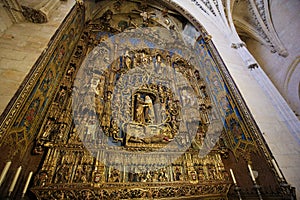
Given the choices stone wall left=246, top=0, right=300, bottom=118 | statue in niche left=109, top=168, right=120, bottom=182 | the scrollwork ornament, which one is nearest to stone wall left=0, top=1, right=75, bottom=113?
the scrollwork ornament

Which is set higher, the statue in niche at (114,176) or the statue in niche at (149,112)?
the statue in niche at (149,112)

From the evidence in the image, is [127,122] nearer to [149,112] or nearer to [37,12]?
[149,112]

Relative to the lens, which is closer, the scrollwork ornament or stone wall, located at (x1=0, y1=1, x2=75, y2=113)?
stone wall, located at (x1=0, y1=1, x2=75, y2=113)

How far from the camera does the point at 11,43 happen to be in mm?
2828

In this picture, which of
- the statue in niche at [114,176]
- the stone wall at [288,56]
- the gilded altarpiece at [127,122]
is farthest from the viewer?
the stone wall at [288,56]

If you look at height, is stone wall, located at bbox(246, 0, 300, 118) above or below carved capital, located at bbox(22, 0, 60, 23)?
above

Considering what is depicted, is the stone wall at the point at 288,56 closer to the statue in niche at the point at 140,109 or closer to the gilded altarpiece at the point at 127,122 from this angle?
the gilded altarpiece at the point at 127,122

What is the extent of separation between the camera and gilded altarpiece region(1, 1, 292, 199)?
2.49 m

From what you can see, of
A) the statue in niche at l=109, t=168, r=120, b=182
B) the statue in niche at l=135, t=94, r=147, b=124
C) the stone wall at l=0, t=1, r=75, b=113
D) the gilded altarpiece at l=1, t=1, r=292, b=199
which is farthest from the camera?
the statue in niche at l=135, t=94, r=147, b=124

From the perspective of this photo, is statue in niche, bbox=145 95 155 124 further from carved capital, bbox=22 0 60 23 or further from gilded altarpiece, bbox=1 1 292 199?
carved capital, bbox=22 0 60 23

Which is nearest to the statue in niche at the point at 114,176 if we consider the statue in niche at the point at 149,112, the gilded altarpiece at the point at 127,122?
the gilded altarpiece at the point at 127,122

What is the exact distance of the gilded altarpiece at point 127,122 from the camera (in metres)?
2.49

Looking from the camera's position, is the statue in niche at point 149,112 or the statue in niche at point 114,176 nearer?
the statue in niche at point 114,176

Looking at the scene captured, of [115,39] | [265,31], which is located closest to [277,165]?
[115,39]
